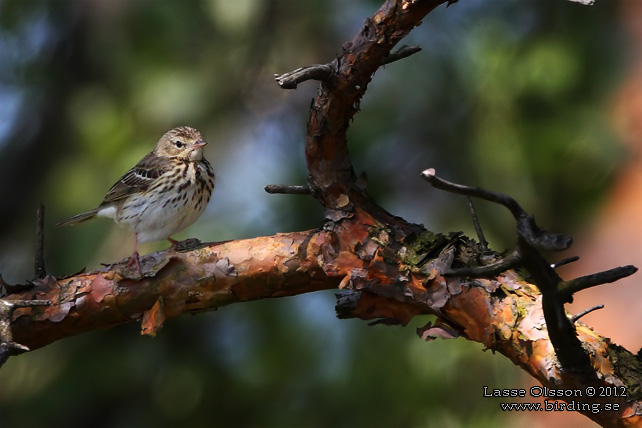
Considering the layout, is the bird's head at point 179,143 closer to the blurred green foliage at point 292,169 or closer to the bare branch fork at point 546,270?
the blurred green foliage at point 292,169

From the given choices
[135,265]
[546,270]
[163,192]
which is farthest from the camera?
[163,192]

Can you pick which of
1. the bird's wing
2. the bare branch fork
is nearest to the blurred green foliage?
the bird's wing

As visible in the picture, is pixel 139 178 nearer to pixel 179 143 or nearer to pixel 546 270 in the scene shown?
pixel 179 143

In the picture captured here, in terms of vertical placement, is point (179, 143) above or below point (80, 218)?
above

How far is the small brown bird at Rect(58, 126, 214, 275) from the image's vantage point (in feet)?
13.0

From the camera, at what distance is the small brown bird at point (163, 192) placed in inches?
156

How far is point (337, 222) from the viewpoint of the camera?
261 centimetres

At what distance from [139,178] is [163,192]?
167 mm

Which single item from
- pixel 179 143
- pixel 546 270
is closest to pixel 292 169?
pixel 179 143

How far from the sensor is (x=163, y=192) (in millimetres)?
4082

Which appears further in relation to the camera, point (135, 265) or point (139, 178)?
point (139, 178)

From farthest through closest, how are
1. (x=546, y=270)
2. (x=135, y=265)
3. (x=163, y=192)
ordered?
(x=163, y=192)
(x=135, y=265)
(x=546, y=270)

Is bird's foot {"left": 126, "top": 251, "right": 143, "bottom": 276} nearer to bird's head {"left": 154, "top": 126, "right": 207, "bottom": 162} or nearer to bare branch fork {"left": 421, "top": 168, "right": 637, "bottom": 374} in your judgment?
bare branch fork {"left": 421, "top": 168, "right": 637, "bottom": 374}

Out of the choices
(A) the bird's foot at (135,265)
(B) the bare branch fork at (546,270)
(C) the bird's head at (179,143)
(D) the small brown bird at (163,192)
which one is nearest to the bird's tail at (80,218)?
(D) the small brown bird at (163,192)
